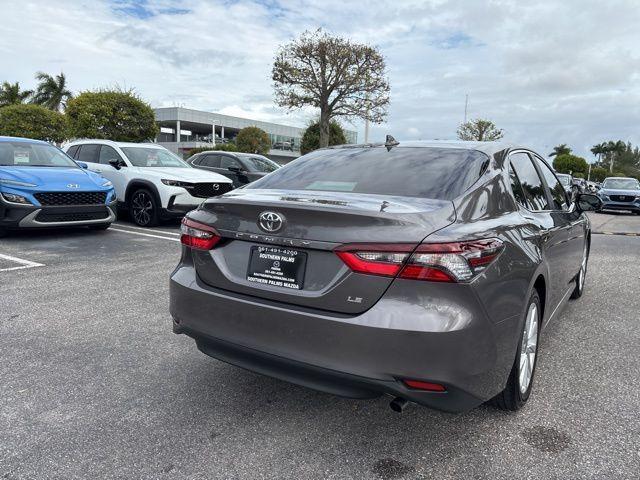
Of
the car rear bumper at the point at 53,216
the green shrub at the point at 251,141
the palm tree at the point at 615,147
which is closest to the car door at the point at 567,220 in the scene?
the car rear bumper at the point at 53,216

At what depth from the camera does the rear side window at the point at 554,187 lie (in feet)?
13.0

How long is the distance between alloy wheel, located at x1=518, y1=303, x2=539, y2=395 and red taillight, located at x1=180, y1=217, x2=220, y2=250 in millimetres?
1704

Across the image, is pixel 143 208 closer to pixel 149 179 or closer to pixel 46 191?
pixel 149 179

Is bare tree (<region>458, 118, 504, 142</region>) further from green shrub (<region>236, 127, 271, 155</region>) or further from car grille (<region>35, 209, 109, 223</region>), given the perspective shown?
car grille (<region>35, 209, 109, 223</region>)

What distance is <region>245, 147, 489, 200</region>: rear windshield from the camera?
2.71m

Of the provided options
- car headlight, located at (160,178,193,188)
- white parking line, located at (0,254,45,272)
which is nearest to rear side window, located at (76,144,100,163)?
car headlight, located at (160,178,193,188)

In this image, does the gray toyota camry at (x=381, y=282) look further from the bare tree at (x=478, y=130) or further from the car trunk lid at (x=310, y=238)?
the bare tree at (x=478, y=130)

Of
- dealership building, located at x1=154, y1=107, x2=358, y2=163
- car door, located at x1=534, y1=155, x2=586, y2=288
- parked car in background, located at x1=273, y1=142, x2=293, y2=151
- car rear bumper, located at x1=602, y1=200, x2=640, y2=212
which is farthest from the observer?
parked car in background, located at x1=273, y1=142, x2=293, y2=151

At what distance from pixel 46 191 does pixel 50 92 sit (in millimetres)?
55526

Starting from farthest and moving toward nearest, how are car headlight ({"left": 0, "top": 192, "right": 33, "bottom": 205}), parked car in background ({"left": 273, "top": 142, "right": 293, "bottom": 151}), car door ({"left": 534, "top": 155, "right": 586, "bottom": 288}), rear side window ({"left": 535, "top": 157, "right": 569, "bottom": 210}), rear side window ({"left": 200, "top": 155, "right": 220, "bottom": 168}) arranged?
parked car in background ({"left": 273, "top": 142, "right": 293, "bottom": 151})
rear side window ({"left": 200, "top": 155, "right": 220, "bottom": 168})
car headlight ({"left": 0, "top": 192, "right": 33, "bottom": 205})
rear side window ({"left": 535, "top": 157, "right": 569, "bottom": 210})
car door ({"left": 534, "top": 155, "right": 586, "bottom": 288})

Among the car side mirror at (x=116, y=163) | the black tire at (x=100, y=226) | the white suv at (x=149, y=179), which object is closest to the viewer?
the black tire at (x=100, y=226)

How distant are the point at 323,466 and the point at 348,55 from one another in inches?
1141

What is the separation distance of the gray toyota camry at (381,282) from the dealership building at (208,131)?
56895 mm

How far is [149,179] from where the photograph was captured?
31.7ft
